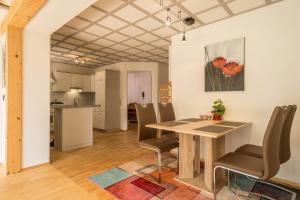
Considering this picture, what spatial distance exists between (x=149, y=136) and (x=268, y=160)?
5.06 ft

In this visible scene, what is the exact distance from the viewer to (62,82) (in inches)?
237

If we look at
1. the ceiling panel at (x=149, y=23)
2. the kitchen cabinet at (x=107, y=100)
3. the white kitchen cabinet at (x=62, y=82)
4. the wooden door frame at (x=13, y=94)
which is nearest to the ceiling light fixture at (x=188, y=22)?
the ceiling panel at (x=149, y=23)

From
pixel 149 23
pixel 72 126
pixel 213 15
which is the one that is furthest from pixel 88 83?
pixel 213 15

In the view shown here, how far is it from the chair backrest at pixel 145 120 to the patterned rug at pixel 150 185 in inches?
21.5

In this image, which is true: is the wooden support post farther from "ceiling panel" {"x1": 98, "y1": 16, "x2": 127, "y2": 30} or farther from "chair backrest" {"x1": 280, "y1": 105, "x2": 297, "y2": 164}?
"chair backrest" {"x1": 280, "y1": 105, "x2": 297, "y2": 164}

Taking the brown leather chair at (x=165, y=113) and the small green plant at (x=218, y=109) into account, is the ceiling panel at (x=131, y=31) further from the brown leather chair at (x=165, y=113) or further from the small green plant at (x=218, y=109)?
the small green plant at (x=218, y=109)

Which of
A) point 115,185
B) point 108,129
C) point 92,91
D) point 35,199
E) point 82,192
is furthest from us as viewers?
point 92,91

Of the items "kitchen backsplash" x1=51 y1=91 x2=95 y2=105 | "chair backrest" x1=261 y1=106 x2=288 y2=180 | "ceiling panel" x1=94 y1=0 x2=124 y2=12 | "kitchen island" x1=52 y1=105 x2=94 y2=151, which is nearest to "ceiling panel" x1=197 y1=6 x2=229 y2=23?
"ceiling panel" x1=94 y1=0 x2=124 y2=12

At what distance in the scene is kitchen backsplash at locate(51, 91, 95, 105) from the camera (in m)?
6.33

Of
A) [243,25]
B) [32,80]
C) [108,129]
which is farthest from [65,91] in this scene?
[243,25]

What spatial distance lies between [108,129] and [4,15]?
13.0 feet

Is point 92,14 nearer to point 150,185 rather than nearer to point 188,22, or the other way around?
point 188,22

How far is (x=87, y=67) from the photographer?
708 centimetres

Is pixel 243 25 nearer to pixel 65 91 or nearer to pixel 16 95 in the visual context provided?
pixel 16 95
